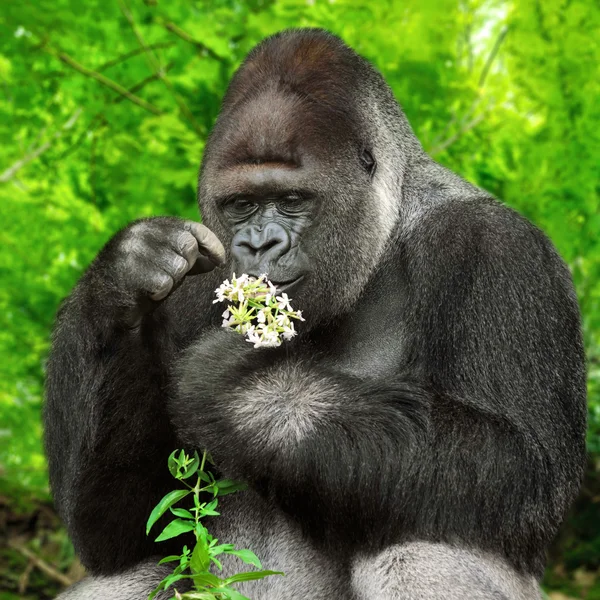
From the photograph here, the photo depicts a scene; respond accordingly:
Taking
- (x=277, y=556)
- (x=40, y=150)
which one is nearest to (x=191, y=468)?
(x=277, y=556)

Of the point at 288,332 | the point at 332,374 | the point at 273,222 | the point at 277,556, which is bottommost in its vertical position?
the point at 277,556

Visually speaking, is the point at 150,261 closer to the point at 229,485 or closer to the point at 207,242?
the point at 207,242

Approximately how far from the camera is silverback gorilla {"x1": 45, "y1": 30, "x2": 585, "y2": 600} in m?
3.02

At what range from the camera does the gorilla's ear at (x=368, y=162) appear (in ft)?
11.6

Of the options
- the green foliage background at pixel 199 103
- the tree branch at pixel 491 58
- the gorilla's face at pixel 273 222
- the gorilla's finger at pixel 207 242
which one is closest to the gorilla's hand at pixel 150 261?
the gorilla's finger at pixel 207 242

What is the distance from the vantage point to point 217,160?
3.51 meters

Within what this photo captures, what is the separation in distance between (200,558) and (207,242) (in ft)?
3.35

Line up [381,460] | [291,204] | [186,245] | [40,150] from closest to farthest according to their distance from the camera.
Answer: [381,460] → [186,245] → [291,204] → [40,150]

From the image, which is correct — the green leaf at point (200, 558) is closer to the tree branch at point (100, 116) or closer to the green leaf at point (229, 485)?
the green leaf at point (229, 485)

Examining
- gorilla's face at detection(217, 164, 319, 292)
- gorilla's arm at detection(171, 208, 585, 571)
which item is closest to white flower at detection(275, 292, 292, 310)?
gorilla's face at detection(217, 164, 319, 292)

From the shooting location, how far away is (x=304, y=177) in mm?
3352

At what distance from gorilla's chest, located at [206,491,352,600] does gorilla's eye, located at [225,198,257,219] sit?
975 mm

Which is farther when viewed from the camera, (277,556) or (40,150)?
(40,150)

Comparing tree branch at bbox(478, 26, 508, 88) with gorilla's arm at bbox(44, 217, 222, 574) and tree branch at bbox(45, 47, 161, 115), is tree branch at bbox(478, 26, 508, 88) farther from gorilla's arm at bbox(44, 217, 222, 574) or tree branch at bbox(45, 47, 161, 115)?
gorilla's arm at bbox(44, 217, 222, 574)
